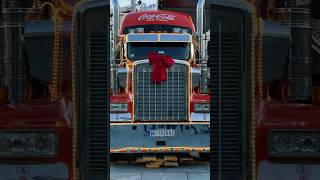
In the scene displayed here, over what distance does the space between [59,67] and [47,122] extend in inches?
13.4

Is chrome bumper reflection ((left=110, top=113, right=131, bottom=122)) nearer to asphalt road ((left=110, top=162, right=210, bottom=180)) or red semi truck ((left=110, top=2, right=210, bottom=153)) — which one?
red semi truck ((left=110, top=2, right=210, bottom=153))

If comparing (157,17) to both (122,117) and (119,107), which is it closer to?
(119,107)

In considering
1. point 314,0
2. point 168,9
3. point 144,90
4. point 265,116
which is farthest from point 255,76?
point 168,9

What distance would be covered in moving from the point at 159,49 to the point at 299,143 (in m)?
7.39

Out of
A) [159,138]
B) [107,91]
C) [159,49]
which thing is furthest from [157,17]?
[107,91]

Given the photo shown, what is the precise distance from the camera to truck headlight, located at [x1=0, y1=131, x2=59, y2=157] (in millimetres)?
2637

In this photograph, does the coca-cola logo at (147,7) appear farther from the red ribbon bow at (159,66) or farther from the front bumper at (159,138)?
the front bumper at (159,138)

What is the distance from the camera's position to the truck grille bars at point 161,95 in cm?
935

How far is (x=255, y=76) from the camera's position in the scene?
9.08ft

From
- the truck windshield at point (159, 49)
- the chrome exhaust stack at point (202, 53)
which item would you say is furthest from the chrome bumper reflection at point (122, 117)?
the chrome exhaust stack at point (202, 53)

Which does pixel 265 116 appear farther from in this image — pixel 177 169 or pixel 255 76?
pixel 177 169

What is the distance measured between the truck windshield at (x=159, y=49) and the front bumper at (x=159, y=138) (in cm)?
138

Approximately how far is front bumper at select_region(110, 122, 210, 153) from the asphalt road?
1.01ft

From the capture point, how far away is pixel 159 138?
9180 millimetres
